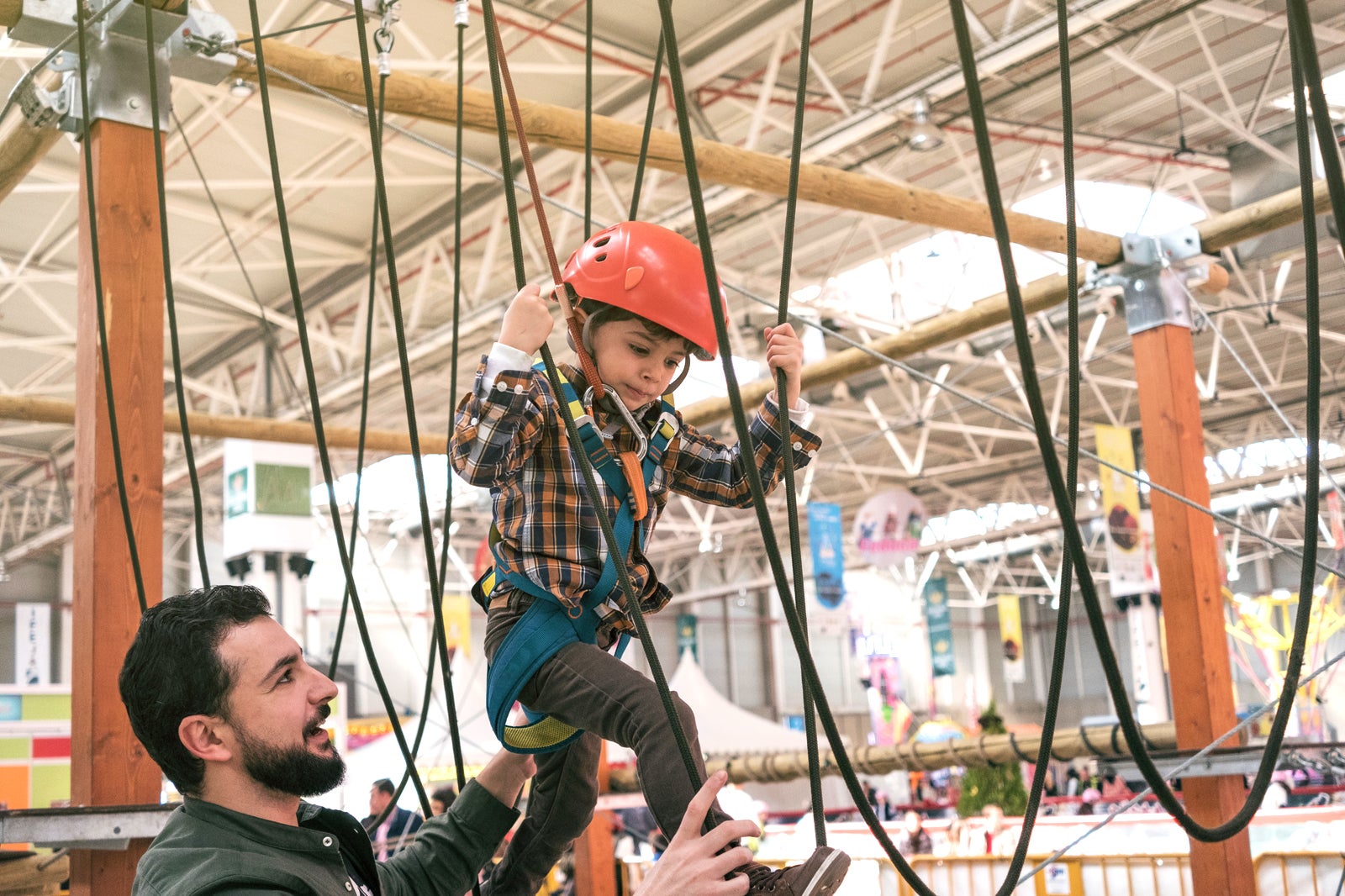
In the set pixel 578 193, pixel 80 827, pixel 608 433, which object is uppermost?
pixel 578 193

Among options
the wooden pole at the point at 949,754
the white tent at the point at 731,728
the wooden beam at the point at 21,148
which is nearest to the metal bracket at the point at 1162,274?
the wooden pole at the point at 949,754

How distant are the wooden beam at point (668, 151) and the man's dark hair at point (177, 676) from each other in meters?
2.09

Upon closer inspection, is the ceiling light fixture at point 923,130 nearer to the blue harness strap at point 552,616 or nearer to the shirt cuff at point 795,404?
the shirt cuff at point 795,404

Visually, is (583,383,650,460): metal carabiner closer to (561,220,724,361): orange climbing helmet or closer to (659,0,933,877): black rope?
(561,220,724,361): orange climbing helmet

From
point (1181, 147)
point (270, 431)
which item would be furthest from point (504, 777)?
point (1181, 147)

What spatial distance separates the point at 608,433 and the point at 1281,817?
7.01 m

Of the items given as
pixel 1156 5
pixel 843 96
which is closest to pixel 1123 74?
pixel 1156 5

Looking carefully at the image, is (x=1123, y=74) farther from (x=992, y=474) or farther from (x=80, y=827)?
(x=992, y=474)

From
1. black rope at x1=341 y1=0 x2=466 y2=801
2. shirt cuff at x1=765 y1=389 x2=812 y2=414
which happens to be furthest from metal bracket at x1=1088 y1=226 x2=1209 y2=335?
black rope at x1=341 y1=0 x2=466 y2=801

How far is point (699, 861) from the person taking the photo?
130cm

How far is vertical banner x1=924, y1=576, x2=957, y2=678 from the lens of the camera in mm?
21688

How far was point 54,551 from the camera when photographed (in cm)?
2008

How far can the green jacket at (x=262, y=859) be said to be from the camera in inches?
50.7

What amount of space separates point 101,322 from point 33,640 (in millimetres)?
17001
